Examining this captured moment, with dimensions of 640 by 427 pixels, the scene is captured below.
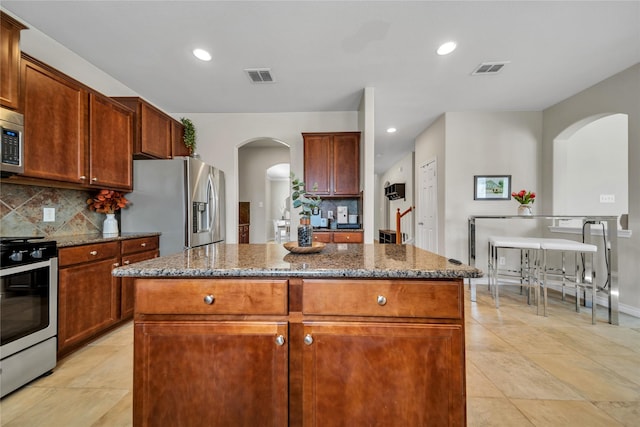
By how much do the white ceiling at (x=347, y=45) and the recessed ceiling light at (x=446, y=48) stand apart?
6 cm

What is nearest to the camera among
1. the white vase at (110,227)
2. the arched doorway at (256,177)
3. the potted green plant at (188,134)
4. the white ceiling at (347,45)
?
the white ceiling at (347,45)

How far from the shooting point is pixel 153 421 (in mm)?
1030

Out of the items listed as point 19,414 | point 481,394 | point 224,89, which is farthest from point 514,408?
point 224,89

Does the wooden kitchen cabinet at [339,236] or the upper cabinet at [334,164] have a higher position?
the upper cabinet at [334,164]

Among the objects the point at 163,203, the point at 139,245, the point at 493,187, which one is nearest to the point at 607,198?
the point at 493,187

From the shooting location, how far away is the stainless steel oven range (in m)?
1.57

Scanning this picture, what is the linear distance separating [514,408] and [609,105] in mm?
3603

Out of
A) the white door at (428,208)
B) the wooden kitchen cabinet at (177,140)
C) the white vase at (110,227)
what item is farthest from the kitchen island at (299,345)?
the white door at (428,208)

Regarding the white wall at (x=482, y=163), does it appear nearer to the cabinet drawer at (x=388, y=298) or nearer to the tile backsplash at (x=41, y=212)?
the cabinet drawer at (x=388, y=298)

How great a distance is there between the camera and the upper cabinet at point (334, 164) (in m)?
3.86

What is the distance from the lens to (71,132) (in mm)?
2236

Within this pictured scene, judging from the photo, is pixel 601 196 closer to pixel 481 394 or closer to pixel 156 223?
pixel 481 394

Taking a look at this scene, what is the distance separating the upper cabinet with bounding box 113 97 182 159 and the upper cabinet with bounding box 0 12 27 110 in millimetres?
1196

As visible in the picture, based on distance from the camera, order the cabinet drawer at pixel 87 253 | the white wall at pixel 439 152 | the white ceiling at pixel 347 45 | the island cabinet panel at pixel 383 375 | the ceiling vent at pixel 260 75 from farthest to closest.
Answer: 1. the white wall at pixel 439 152
2. the ceiling vent at pixel 260 75
3. the white ceiling at pixel 347 45
4. the cabinet drawer at pixel 87 253
5. the island cabinet panel at pixel 383 375
